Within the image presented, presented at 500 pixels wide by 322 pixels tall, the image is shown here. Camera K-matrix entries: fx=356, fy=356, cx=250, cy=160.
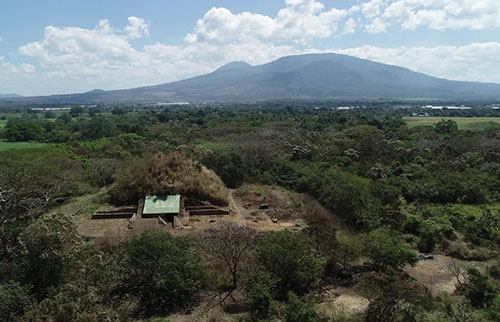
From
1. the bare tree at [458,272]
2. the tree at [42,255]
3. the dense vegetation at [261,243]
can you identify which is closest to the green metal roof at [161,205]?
the dense vegetation at [261,243]

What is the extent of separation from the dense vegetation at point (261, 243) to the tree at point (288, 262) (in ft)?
0.14

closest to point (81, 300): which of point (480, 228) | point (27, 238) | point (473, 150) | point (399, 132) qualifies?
point (27, 238)

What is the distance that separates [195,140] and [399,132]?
2543 centimetres

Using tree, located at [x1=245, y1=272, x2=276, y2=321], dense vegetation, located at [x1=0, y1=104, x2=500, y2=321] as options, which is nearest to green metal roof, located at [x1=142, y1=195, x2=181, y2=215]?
dense vegetation, located at [x1=0, y1=104, x2=500, y2=321]

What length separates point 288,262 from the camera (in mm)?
12062

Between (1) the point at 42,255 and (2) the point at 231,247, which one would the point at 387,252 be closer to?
(2) the point at 231,247

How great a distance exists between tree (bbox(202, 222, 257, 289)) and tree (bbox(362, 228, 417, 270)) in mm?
4521

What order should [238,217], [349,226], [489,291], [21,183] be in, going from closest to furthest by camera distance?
[489,291] < [21,183] < [349,226] < [238,217]

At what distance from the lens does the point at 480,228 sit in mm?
17531

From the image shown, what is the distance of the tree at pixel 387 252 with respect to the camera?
13.0m

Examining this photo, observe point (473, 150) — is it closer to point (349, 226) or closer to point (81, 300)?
point (349, 226)

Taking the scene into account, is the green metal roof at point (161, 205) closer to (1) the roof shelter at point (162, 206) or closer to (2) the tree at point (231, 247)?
(1) the roof shelter at point (162, 206)

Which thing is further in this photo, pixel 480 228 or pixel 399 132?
pixel 399 132

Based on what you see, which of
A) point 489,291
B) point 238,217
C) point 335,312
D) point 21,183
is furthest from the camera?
point 238,217
